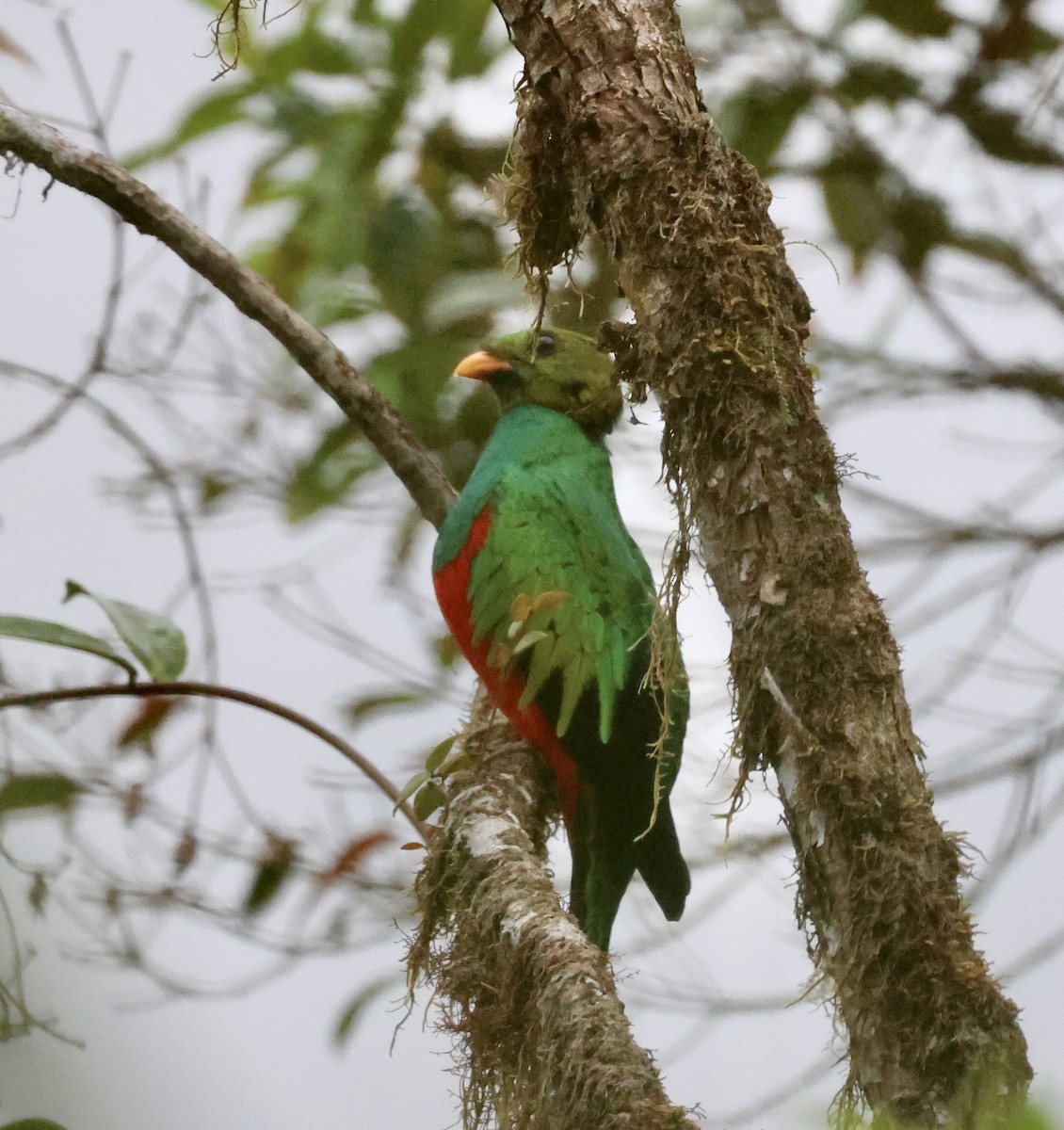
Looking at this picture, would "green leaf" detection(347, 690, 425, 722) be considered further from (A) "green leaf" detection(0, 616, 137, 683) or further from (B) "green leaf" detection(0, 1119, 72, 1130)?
(B) "green leaf" detection(0, 1119, 72, 1130)

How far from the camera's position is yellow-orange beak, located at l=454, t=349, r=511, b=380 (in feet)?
9.53

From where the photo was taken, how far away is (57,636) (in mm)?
1997

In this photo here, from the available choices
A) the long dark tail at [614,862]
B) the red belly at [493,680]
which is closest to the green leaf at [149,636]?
the red belly at [493,680]

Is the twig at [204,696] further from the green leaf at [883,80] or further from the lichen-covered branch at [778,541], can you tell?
the green leaf at [883,80]

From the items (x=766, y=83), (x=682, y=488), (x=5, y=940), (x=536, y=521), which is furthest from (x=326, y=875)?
(x=766, y=83)

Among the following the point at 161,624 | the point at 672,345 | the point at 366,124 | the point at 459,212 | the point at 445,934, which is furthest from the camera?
the point at 459,212

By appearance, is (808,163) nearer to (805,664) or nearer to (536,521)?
(536,521)

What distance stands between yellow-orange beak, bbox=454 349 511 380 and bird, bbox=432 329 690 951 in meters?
0.23

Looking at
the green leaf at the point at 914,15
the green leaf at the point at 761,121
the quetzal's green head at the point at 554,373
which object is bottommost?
the quetzal's green head at the point at 554,373

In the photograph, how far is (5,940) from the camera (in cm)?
259

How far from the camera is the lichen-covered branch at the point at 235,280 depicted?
2.03m

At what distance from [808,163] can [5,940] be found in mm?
2593

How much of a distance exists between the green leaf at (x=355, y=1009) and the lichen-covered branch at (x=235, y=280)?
1.38 meters

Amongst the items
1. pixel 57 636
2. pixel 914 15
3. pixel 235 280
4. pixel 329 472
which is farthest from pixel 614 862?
pixel 914 15
